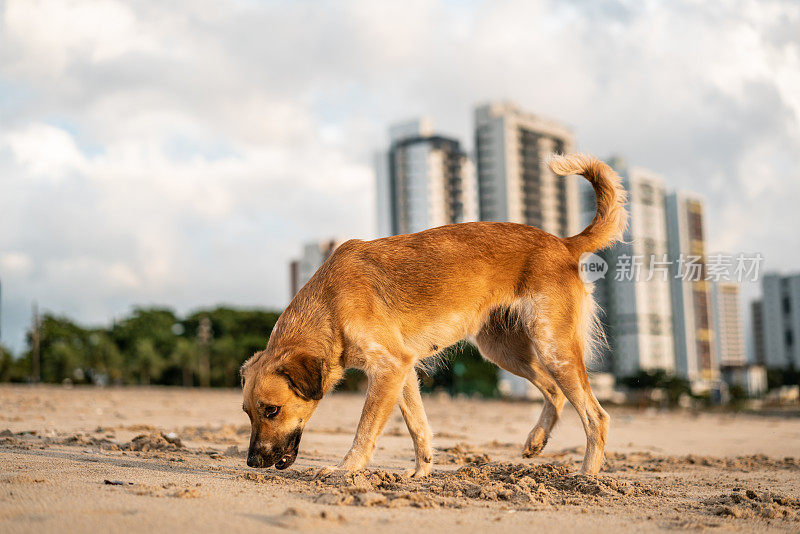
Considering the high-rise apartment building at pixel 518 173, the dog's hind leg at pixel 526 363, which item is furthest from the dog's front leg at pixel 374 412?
the high-rise apartment building at pixel 518 173

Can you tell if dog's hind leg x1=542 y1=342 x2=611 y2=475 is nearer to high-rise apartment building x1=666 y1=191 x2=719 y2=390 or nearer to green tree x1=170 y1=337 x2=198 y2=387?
green tree x1=170 y1=337 x2=198 y2=387

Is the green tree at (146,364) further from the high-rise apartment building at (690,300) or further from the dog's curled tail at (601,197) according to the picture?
the high-rise apartment building at (690,300)

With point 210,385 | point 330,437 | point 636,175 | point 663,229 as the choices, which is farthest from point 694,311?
point 330,437

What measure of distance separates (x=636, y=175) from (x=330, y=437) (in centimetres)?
Result: 12391

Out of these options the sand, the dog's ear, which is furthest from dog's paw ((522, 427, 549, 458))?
the dog's ear

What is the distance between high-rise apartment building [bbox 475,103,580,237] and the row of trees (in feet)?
162

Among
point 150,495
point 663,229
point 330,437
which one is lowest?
point 330,437

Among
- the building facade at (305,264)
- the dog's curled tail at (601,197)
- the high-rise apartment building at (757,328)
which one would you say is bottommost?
the high-rise apartment building at (757,328)

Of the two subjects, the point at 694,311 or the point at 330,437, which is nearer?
the point at 330,437

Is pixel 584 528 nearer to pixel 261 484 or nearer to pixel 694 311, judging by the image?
pixel 261 484

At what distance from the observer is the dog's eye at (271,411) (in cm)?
586

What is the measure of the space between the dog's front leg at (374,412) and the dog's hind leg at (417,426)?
0.50 meters

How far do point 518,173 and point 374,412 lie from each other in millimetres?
109727

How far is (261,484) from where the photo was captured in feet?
17.8
